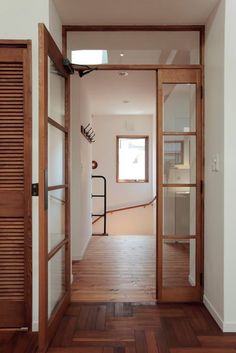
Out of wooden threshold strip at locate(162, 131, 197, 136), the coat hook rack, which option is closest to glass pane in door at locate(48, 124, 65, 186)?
wooden threshold strip at locate(162, 131, 197, 136)

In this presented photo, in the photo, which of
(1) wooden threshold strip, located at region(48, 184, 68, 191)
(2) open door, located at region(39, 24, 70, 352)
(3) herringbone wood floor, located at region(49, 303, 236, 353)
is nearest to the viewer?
(2) open door, located at region(39, 24, 70, 352)

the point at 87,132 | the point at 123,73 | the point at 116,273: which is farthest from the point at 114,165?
the point at 116,273

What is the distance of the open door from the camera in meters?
1.87

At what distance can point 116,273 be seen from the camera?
3549 millimetres

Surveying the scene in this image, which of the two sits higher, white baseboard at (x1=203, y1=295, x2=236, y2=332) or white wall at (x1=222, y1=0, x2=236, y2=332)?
white wall at (x1=222, y1=0, x2=236, y2=332)

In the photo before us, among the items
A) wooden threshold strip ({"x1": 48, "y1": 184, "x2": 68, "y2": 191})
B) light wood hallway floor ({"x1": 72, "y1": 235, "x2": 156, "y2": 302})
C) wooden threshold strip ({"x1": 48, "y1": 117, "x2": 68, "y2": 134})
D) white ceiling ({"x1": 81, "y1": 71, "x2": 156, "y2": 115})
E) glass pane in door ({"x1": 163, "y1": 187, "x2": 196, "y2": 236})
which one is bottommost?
light wood hallway floor ({"x1": 72, "y1": 235, "x2": 156, "y2": 302})

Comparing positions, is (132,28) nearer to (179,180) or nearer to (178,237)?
(179,180)

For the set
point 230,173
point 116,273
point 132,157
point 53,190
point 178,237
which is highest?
point 132,157

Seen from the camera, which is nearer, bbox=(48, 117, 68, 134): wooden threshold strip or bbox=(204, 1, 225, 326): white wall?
bbox=(48, 117, 68, 134): wooden threshold strip

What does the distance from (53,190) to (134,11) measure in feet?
5.22

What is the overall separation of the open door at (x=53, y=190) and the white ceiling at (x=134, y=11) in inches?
17.6

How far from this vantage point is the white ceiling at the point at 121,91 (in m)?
4.47

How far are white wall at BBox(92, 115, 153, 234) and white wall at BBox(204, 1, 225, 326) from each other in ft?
16.3

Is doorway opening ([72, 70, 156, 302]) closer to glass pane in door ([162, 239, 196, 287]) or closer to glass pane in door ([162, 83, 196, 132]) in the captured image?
glass pane in door ([162, 239, 196, 287])
